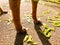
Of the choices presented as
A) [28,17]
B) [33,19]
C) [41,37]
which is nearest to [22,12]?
[28,17]

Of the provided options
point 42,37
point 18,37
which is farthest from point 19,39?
point 42,37

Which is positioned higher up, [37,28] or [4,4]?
[4,4]

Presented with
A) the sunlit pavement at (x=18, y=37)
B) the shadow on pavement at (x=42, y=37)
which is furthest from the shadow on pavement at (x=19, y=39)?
the shadow on pavement at (x=42, y=37)

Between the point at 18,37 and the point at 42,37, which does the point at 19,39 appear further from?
the point at 42,37

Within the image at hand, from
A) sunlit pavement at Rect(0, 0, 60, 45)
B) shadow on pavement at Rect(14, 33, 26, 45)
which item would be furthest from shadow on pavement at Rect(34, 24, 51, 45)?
shadow on pavement at Rect(14, 33, 26, 45)

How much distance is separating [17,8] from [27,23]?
17.0 inches

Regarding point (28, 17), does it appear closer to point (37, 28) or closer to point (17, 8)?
point (37, 28)

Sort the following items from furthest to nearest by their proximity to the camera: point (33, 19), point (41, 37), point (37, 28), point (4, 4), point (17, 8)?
point (4, 4)
point (33, 19)
point (37, 28)
point (41, 37)
point (17, 8)

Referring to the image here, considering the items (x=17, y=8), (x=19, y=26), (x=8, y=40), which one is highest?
(x=17, y=8)

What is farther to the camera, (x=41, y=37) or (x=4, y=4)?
(x=4, y=4)

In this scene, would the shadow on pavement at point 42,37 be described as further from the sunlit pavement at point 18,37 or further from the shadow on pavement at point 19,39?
the shadow on pavement at point 19,39

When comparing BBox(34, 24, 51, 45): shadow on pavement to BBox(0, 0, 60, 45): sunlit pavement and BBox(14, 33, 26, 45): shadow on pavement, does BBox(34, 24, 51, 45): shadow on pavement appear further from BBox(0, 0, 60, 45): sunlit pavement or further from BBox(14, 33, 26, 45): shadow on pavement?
BBox(14, 33, 26, 45): shadow on pavement

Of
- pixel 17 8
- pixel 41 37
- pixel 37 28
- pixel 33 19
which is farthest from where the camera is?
pixel 33 19

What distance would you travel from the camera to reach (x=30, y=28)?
5.47ft
